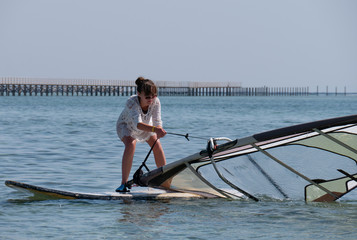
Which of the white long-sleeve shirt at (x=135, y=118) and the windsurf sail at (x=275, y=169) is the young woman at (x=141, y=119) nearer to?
the white long-sleeve shirt at (x=135, y=118)

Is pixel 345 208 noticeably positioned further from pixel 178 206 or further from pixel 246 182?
pixel 178 206

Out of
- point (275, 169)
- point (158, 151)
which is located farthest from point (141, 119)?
point (275, 169)

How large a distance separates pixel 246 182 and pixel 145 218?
1528 millimetres

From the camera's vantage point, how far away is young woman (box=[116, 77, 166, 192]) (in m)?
8.30

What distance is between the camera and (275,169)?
863cm

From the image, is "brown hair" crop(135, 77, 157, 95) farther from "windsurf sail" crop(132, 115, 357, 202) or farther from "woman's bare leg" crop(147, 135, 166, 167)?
"windsurf sail" crop(132, 115, 357, 202)

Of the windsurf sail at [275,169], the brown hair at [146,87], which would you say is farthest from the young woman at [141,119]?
the windsurf sail at [275,169]

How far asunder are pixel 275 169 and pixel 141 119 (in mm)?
1724

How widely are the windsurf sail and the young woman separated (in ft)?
1.41

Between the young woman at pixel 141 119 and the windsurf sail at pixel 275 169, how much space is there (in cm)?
43

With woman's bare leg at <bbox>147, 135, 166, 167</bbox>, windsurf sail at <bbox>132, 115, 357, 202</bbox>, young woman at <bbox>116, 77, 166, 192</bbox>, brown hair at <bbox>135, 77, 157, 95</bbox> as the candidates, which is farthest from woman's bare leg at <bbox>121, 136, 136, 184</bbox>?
brown hair at <bbox>135, 77, 157, 95</bbox>

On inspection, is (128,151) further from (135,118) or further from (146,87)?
(146,87)

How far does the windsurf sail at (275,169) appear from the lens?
8.27 m

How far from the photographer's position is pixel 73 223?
7879mm
